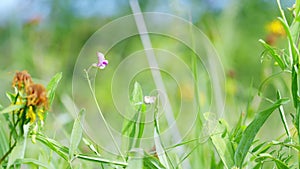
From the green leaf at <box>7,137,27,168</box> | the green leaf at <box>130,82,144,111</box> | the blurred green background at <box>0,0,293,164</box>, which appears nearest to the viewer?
the green leaf at <box>7,137,27,168</box>

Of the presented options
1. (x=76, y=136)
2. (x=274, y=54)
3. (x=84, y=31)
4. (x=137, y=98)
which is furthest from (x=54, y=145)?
(x=84, y=31)

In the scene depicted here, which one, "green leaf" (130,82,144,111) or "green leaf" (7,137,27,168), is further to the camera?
"green leaf" (130,82,144,111)

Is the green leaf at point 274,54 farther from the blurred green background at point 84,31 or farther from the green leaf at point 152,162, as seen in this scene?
the blurred green background at point 84,31

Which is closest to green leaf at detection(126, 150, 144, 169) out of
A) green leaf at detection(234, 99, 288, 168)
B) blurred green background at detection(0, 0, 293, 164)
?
green leaf at detection(234, 99, 288, 168)

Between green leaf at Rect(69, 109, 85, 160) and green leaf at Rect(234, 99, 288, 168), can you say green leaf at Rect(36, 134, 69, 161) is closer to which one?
green leaf at Rect(69, 109, 85, 160)

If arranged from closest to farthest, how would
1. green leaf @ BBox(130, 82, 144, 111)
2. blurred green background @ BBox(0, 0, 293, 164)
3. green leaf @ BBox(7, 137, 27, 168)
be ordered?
1. green leaf @ BBox(7, 137, 27, 168)
2. green leaf @ BBox(130, 82, 144, 111)
3. blurred green background @ BBox(0, 0, 293, 164)

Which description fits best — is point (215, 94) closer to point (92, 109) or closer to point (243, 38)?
point (92, 109)

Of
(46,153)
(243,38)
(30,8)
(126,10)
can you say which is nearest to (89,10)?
(126,10)

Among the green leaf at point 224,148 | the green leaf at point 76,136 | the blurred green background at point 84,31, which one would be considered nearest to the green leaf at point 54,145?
the green leaf at point 76,136

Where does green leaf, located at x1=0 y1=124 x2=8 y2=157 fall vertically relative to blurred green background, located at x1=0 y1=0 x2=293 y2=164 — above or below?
below
